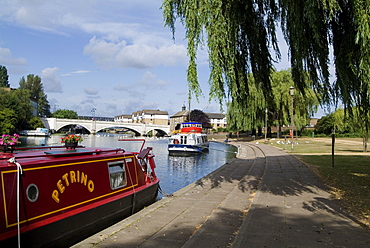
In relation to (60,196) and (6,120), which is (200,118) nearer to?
(6,120)

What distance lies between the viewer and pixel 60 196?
6406 millimetres

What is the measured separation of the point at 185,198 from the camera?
941 cm

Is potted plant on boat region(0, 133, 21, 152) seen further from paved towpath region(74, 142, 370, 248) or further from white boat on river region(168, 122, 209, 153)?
white boat on river region(168, 122, 209, 153)

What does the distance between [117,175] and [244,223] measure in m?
4.07

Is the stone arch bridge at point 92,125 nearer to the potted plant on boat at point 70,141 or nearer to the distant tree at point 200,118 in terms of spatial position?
the distant tree at point 200,118

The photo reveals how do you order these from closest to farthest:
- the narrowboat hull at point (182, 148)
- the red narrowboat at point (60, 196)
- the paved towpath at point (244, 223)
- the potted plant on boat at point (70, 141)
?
the paved towpath at point (244, 223)
the red narrowboat at point (60, 196)
the potted plant on boat at point (70, 141)
the narrowboat hull at point (182, 148)

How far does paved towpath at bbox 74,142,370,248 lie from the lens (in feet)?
16.9

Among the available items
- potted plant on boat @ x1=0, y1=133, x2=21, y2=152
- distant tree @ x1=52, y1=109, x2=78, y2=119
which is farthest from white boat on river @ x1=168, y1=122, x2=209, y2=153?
distant tree @ x1=52, y1=109, x2=78, y2=119

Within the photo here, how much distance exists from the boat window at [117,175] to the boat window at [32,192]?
97.9 inches

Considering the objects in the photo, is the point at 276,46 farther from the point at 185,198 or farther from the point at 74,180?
the point at 74,180

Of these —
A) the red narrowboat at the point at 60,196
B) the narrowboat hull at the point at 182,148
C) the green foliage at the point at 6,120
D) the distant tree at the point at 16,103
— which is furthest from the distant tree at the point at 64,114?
the red narrowboat at the point at 60,196

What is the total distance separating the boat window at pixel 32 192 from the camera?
572cm

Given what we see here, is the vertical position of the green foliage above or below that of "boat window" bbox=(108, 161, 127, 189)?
above

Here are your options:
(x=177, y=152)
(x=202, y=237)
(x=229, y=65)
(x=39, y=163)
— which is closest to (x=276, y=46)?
(x=229, y=65)
